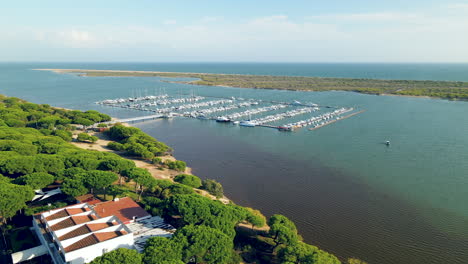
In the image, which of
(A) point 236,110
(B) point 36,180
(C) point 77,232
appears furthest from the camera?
(A) point 236,110

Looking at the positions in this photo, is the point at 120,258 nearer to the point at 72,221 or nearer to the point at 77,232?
the point at 77,232

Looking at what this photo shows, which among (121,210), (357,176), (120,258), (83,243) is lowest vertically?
(357,176)

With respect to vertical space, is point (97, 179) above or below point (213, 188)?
above

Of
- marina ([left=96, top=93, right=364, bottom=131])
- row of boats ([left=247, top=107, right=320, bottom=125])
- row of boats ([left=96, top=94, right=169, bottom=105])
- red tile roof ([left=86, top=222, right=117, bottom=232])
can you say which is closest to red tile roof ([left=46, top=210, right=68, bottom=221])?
red tile roof ([left=86, top=222, right=117, bottom=232])

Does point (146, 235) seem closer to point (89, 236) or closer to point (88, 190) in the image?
point (89, 236)

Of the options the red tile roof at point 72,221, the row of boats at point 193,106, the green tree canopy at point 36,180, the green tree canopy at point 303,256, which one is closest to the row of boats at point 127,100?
the row of boats at point 193,106

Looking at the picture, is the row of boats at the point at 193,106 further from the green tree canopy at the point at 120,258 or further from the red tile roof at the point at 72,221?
the green tree canopy at the point at 120,258

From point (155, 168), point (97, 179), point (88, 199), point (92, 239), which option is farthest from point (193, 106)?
point (92, 239)
